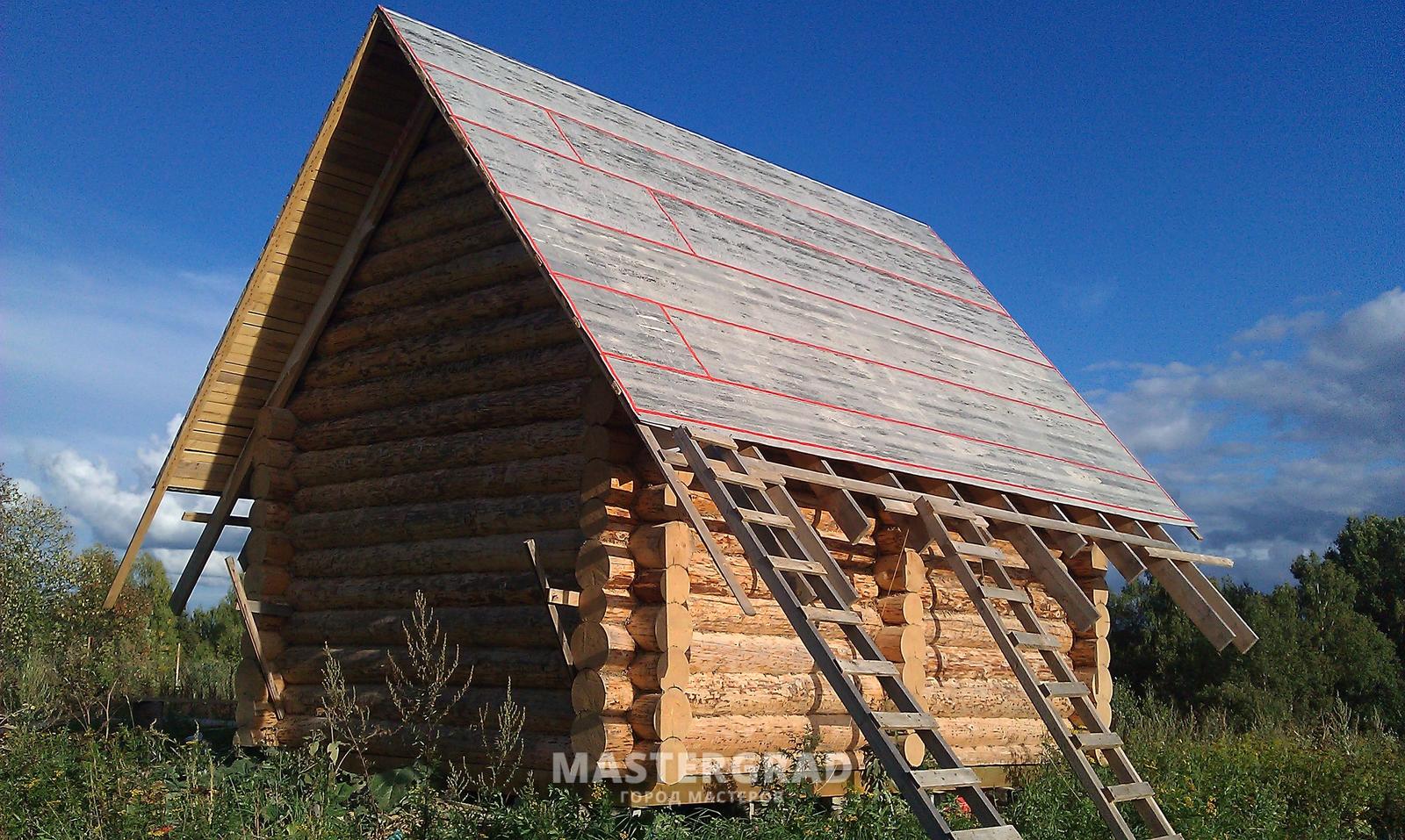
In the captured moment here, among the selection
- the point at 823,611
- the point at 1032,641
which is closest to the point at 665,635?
the point at 823,611

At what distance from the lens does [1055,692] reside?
8102 mm

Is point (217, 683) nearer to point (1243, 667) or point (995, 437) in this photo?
point (995, 437)

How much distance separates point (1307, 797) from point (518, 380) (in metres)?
8.36

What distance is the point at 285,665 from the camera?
37.1 ft

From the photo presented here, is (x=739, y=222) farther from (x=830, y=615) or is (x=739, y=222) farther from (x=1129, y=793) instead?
(x=1129, y=793)

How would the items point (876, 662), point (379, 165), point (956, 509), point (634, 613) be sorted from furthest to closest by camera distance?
point (379, 165) → point (956, 509) → point (634, 613) → point (876, 662)

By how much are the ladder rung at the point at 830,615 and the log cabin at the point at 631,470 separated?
20 mm

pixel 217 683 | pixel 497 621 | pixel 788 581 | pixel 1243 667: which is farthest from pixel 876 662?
pixel 1243 667

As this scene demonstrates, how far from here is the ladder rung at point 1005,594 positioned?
8.31m

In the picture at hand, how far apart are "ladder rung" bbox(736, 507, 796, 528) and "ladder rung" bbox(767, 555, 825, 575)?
215 millimetres

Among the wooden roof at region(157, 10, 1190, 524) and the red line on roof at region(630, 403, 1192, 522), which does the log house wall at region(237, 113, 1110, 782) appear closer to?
the wooden roof at region(157, 10, 1190, 524)

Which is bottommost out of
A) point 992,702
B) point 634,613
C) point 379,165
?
point 992,702

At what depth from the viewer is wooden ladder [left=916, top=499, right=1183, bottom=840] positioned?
311 inches

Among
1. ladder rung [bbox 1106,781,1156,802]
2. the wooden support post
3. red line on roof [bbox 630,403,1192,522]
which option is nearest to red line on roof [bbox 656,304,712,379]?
red line on roof [bbox 630,403,1192,522]
